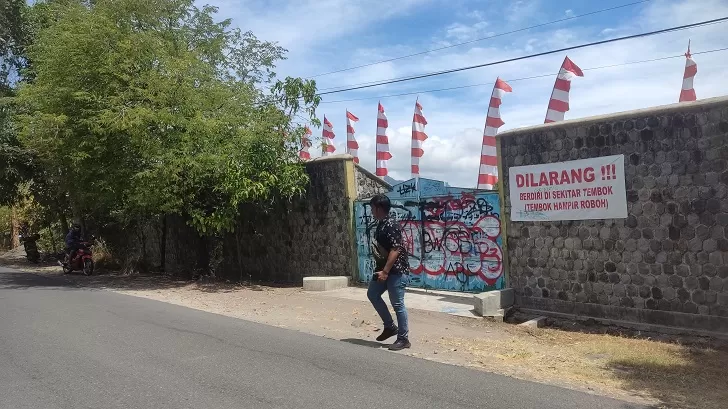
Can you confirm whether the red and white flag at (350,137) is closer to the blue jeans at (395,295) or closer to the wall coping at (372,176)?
the wall coping at (372,176)

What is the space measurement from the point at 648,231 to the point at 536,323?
7.21 feet

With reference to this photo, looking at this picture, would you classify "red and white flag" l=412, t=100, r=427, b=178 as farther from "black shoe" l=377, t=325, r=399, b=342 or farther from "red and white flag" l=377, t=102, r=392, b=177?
"black shoe" l=377, t=325, r=399, b=342

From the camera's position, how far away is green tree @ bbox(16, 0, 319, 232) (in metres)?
12.8

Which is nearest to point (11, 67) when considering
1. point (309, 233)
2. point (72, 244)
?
point (72, 244)

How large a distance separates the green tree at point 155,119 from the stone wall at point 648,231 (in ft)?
20.3

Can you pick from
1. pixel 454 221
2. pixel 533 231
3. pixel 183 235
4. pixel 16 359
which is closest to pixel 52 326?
pixel 16 359

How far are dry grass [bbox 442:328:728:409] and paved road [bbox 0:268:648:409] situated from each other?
0.64 meters

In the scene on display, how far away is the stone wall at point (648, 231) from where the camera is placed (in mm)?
7742

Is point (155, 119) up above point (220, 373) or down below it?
above

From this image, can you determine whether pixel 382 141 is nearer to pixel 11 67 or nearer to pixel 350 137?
pixel 350 137

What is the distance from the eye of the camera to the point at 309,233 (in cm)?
1405

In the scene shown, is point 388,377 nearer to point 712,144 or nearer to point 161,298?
point 712,144

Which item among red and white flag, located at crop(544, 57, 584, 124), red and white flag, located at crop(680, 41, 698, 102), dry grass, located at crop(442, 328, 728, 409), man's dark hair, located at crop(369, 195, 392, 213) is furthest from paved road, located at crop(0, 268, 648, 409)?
red and white flag, located at crop(680, 41, 698, 102)

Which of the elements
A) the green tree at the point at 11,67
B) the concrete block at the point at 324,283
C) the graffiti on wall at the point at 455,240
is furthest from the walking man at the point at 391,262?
the green tree at the point at 11,67
